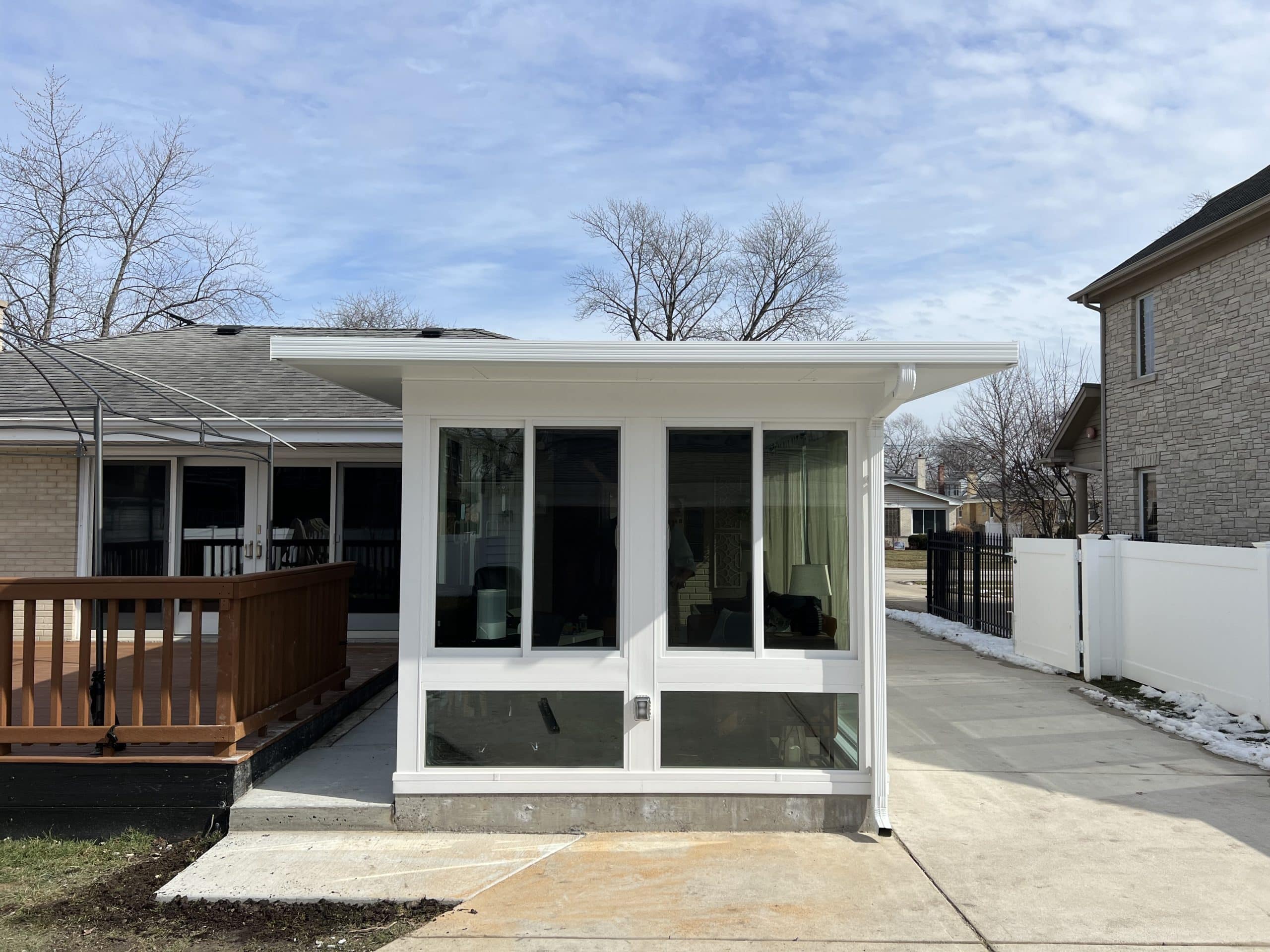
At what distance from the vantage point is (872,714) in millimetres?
4762

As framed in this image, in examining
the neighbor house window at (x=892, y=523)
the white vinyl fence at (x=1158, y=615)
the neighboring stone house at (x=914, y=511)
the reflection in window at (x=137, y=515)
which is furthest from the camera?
the neighbor house window at (x=892, y=523)

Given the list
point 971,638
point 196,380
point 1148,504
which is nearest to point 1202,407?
point 1148,504

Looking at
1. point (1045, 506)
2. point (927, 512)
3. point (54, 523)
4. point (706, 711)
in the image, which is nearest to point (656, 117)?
point (1045, 506)

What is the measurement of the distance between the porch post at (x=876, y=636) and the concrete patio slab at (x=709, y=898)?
0.87 feet

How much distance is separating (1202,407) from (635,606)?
439 inches

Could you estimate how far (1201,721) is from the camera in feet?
22.8

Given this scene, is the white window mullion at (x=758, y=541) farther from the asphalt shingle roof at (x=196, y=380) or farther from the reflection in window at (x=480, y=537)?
the asphalt shingle roof at (x=196, y=380)

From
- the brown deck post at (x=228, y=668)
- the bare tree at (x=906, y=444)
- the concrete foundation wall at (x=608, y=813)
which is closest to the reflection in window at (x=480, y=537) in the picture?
the concrete foundation wall at (x=608, y=813)

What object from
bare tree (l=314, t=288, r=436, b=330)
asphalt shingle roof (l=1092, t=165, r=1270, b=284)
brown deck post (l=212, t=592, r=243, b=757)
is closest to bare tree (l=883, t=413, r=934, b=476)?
bare tree (l=314, t=288, r=436, b=330)

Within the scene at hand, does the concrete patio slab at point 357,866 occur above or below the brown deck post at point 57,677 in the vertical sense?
below

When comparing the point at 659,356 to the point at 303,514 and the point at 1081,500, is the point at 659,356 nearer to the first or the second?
the point at 303,514

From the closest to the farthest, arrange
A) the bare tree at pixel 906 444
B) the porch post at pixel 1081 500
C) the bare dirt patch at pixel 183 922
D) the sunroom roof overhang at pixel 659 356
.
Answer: the bare dirt patch at pixel 183 922, the sunroom roof overhang at pixel 659 356, the porch post at pixel 1081 500, the bare tree at pixel 906 444

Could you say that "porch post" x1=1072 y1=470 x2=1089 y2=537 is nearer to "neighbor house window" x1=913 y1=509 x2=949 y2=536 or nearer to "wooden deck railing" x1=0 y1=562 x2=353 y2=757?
"wooden deck railing" x1=0 y1=562 x2=353 y2=757

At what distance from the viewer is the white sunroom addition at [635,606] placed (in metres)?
4.72
